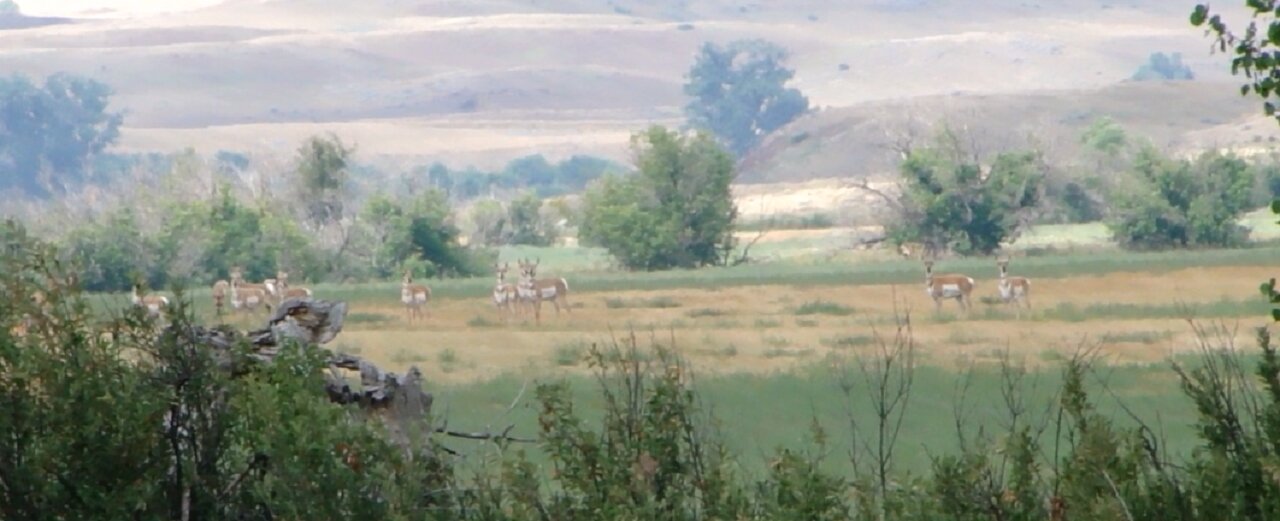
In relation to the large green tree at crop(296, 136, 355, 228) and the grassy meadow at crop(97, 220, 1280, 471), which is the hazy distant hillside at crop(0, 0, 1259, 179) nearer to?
the large green tree at crop(296, 136, 355, 228)

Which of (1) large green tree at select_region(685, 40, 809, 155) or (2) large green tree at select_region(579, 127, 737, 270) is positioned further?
(1) large green tree at select_region(685, 40, 809, 155)

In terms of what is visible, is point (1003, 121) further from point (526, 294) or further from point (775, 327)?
point (775, 327)

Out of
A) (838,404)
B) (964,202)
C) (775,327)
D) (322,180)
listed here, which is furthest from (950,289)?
(322,180)

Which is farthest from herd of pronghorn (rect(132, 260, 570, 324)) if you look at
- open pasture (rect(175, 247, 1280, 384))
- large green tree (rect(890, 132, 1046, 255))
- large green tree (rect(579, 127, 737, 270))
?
large green tree (rect(890, 132, 1046, 255))

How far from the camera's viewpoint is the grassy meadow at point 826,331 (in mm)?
25094

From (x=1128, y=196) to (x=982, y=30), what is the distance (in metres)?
138

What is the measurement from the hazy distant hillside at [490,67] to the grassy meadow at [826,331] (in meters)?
87.7

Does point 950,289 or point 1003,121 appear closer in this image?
point 950,289

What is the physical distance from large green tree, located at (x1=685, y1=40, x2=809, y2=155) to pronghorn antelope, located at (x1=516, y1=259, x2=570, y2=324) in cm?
9239

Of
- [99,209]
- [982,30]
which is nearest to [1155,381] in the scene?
[99,209]

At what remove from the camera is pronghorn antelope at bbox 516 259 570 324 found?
133ft

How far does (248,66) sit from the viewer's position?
540ft

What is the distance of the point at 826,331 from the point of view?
36.9 meters

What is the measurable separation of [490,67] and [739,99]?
41.7 m
